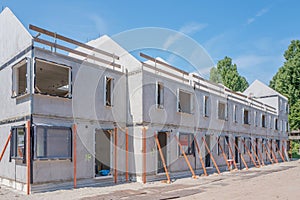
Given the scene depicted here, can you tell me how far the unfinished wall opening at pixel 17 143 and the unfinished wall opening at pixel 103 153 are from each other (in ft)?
13.1

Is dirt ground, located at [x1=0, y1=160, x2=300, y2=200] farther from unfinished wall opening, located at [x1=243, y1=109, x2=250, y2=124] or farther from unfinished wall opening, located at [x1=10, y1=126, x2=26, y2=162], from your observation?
unfinished wall opening, located at [x1=243, y1=109, x2=250, y2=124]

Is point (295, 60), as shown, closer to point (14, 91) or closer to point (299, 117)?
point (299, 117)

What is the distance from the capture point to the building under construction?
1254cm

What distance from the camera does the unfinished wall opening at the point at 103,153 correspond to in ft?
51.7

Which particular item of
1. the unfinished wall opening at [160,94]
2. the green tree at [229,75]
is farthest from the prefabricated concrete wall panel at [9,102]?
the green tree at [229,75]

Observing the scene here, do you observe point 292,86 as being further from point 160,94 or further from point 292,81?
point 160,94

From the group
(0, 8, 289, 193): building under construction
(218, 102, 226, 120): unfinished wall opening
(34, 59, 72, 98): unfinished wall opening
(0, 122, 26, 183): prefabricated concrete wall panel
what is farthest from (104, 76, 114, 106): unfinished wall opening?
(218, 102, 226, 120): unfinished wall opening

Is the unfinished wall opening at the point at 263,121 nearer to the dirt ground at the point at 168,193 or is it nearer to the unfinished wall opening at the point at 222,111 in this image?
the unfinished wall opening at the point at 222,111

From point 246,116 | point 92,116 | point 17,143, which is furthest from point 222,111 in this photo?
point 17,143

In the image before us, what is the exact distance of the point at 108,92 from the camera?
15.9 m

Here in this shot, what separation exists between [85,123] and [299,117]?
36.1m

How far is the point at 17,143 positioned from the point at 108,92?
492 centimetres

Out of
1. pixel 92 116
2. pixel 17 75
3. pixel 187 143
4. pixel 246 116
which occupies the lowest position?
pixel 187 143

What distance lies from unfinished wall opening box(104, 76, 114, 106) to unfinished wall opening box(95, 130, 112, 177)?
143 centimetres
